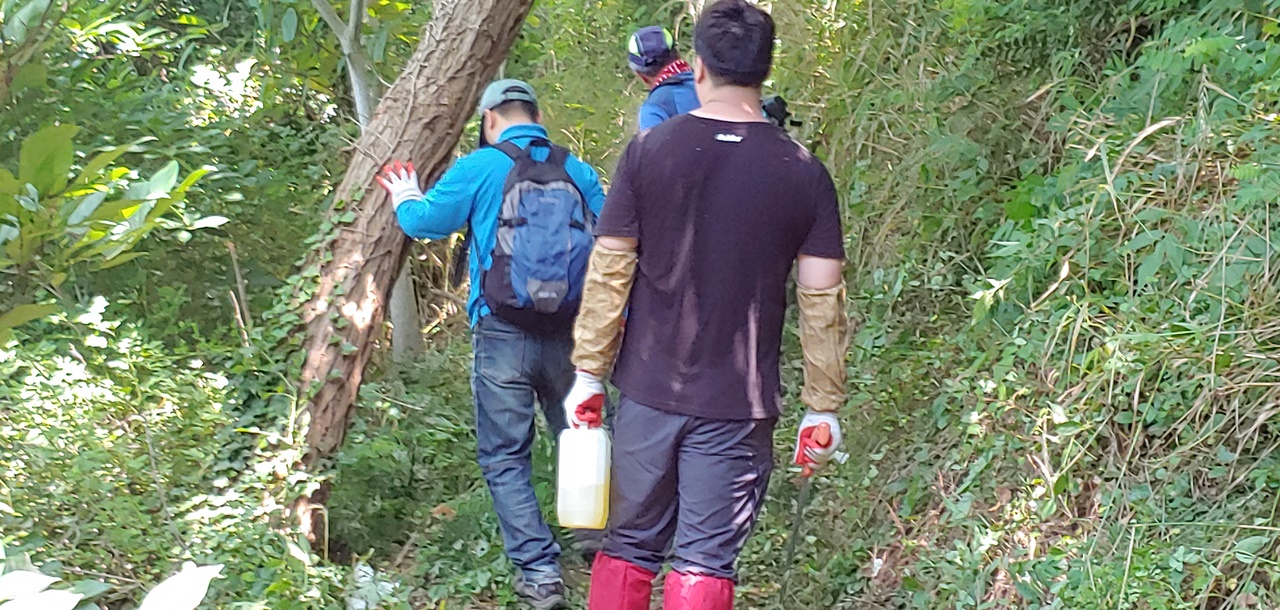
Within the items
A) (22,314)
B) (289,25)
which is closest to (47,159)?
(22,314)

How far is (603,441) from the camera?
3336 millimetres

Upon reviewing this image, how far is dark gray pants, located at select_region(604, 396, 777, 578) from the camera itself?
319 centimetres

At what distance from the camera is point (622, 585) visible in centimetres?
334

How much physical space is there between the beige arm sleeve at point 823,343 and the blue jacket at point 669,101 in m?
1.70

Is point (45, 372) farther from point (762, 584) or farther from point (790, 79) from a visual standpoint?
point (790, 79)

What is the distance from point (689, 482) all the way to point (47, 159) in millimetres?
→ 2065

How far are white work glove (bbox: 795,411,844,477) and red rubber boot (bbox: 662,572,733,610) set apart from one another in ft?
1.46

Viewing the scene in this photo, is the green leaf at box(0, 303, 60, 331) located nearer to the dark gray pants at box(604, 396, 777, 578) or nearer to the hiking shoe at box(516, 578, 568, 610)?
the dark gray pants at box(604, 396, 777, 578)

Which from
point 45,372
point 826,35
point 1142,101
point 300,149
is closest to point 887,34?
point 826,35

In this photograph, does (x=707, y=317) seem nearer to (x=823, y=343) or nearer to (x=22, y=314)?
(x=823, y=343)

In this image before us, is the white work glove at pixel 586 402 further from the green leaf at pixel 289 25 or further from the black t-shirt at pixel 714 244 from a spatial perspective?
the green leaf at pixel 289 25

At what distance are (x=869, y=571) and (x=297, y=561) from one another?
217 centimetres

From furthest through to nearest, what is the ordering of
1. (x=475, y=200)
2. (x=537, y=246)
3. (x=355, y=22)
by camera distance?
(x=355, y=22) < (x=475, y=200) < (x=537, y=246)

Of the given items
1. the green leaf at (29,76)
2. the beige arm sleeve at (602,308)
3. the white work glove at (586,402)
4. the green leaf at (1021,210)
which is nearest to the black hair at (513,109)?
the beige arm sleeve at (602,308)
